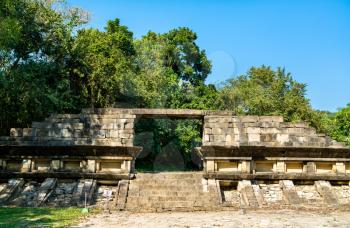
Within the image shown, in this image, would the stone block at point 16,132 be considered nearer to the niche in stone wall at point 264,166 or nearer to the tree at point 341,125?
the niche in stone wall at point 264,166

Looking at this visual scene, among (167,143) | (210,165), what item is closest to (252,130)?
(210,165)

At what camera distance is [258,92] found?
2978 centimetres

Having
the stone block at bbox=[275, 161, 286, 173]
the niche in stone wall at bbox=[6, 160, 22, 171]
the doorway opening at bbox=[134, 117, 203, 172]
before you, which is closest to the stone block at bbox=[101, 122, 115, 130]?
the niche in stone wall at bbox=[6, 160, 22, 171]

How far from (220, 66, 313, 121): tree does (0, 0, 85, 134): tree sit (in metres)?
14.1

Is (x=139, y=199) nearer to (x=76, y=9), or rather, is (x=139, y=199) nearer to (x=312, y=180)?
(x=312, y=180)

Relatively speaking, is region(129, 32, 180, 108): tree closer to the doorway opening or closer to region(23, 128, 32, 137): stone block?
the doorway opening

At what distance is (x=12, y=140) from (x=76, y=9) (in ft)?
34.2

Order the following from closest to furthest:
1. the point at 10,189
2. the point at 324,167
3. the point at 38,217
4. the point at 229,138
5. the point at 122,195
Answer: the point at 38,217, the point at 122,195, the point at 10,189, the point at 229,138, the point at 324,167

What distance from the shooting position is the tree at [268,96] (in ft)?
88.6

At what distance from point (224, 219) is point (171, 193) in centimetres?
288

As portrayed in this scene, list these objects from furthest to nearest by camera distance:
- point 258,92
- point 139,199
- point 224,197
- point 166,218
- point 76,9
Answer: point 258,92, point 76,9, point 224,197, point 139,199, point 166,218

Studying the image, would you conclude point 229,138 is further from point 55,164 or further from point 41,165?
point 41,165

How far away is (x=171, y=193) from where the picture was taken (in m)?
11.4

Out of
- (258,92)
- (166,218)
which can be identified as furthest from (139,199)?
(258,92)
